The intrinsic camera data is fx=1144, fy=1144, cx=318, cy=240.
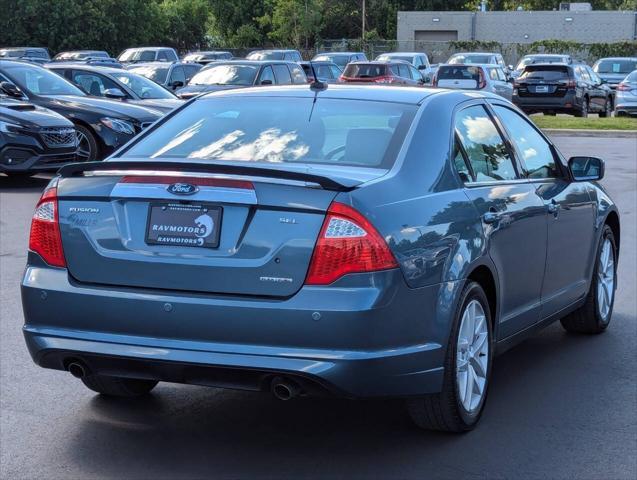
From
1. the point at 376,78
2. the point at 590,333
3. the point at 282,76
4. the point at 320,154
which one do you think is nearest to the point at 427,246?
the point at 320,154

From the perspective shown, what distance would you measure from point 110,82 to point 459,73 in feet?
52.6

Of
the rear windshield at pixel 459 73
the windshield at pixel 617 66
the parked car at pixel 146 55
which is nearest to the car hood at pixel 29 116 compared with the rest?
the rear windshield at pixel 459 73

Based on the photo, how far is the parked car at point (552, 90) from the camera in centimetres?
3338

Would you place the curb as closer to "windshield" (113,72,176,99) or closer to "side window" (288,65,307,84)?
"side window" (288,65,307,84)

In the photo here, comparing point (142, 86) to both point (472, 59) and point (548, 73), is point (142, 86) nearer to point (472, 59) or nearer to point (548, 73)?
point (548, 73)

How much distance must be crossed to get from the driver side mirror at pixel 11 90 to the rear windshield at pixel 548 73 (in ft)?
66.0

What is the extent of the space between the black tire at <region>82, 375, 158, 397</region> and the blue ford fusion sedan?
14 millimetres

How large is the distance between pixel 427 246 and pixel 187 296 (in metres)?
1.06

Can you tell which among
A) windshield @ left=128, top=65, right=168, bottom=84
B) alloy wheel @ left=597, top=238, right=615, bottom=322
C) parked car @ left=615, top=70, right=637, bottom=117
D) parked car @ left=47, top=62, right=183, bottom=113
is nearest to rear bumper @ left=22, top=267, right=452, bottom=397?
alloy wheel @ left=597, top=238, right=615, bottom=322

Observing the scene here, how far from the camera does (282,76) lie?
77.8 feet

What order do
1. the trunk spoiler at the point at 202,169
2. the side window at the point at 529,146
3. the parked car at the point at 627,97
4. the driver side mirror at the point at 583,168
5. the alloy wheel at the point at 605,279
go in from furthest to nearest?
the parked car at the point at 627,97
the alloy wheel at the point at 605,279
the driver side mirror at the point at 583,168
the side window at the point at 529,146
the trunk spoiler at the point at 202,169

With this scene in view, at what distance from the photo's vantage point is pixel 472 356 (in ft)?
18.0

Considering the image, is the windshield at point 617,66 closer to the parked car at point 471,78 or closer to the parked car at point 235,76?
the parked car at point 471,78

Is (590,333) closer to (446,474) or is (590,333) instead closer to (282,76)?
(446,474)
